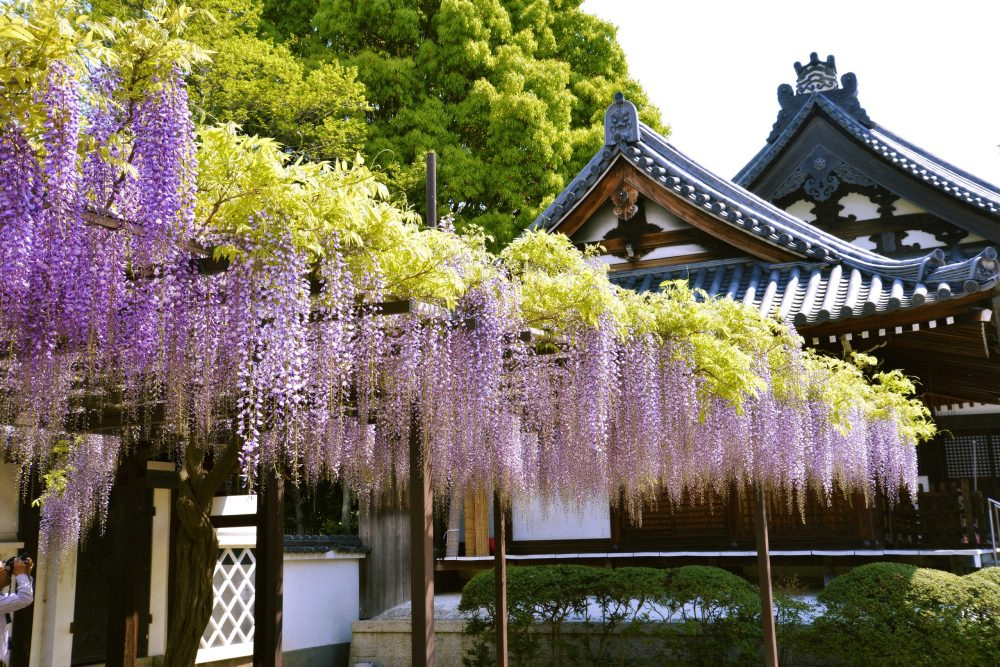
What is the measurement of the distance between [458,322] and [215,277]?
143 centimetres

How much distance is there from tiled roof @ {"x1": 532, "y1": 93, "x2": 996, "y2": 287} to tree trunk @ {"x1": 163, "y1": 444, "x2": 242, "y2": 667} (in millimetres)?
5721

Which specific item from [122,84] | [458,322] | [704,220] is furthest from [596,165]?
[122,84]

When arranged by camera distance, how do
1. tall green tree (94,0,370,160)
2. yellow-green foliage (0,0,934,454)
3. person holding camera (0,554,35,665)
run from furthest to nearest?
tall green tree (94,0,370,160) → person holding camera (0,554,35,665) → yellow-green foliage (0,0,934,454)

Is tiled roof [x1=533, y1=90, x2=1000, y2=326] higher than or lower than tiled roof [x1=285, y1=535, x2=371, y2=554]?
higher

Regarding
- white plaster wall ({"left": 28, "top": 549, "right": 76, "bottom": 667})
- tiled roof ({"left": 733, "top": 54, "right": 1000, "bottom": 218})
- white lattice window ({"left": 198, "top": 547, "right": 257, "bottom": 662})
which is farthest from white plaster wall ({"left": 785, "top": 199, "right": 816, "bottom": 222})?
white plaster wall ({"left": 28, "top": 549, "right": 76, "bottom": 667})

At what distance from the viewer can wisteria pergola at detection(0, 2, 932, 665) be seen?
3.29m

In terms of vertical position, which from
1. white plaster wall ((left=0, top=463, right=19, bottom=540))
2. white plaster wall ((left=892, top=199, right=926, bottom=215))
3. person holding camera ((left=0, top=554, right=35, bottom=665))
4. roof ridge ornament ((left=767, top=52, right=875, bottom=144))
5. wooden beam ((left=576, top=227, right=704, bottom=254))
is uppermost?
roof ridge ornament ((left=767, top=52, right=875, bottom=144))

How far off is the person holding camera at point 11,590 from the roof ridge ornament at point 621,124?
7.35 meters

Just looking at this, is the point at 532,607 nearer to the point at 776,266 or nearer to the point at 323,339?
the point at 776,266

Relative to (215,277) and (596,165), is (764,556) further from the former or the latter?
(596,165)

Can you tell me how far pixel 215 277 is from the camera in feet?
13.2

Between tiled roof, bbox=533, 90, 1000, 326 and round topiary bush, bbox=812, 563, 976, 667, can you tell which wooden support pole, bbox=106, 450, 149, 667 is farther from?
round topiary bush, bbox=812, 563, 976, 667

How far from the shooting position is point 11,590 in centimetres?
629

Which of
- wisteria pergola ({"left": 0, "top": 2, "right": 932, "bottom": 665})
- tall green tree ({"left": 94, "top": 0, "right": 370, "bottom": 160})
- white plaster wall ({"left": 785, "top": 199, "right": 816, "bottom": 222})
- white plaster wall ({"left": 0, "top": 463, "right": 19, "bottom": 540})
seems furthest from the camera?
white plaster wall ({"left": 785, "top": 199, "right": 816, "bottom": 222})
